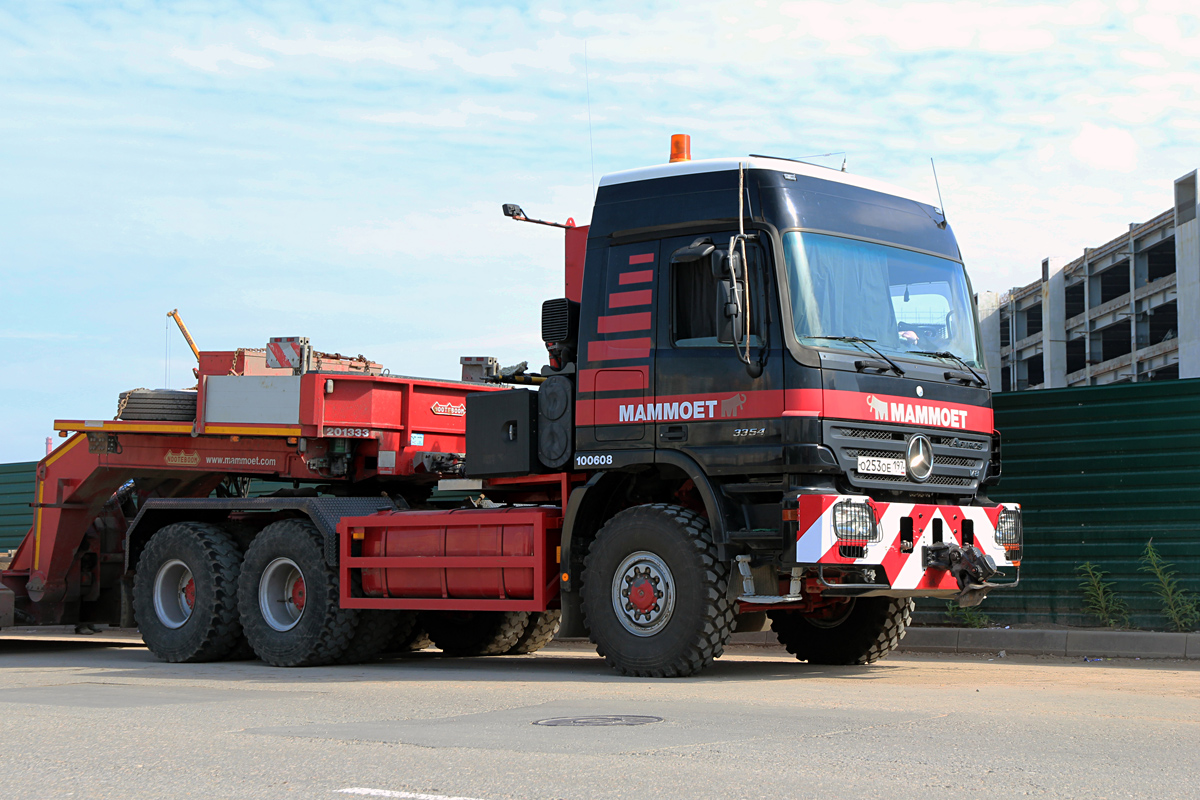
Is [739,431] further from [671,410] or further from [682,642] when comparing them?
[682,642]

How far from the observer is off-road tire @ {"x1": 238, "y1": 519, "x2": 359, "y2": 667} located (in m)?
12.1

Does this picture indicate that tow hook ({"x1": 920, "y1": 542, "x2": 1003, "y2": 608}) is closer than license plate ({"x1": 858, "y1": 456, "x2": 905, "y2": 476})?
No

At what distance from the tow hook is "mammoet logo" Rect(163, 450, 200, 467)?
7.30m

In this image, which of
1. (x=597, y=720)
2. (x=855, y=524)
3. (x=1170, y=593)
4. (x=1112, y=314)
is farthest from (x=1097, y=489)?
(x=1112, y=314)

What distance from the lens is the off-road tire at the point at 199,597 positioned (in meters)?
12.8

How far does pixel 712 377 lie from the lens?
9883 millimetres

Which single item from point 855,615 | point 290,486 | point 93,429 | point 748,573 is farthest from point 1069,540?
point 93,429

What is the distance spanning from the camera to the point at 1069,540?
44.4 feet

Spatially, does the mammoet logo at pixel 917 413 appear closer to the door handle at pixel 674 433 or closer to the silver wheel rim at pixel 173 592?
the door handle at pixel 674 433

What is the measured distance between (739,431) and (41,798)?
219 inches

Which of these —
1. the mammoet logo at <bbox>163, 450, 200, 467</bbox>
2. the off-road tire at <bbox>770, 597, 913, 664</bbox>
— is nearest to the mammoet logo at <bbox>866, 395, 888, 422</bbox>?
the off-road tire at <bbox>770, 597, 913, 664</bbox>

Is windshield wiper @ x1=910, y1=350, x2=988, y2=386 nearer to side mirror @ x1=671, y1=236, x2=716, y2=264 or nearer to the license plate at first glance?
the license plate

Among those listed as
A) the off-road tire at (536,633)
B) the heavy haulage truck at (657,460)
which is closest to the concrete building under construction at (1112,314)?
the off-road tire at (536,633)

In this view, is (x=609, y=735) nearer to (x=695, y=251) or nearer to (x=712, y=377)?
(x=712, y=377)
